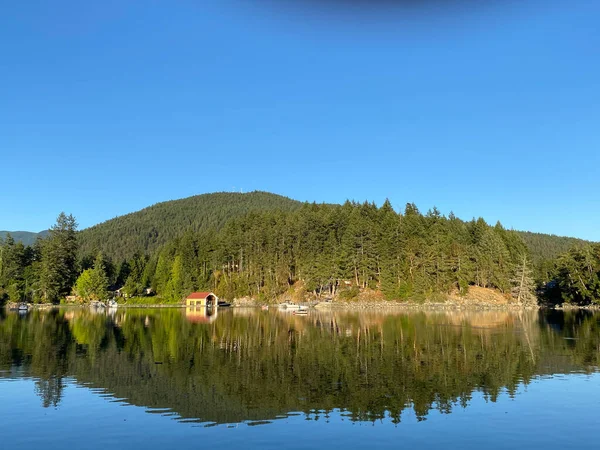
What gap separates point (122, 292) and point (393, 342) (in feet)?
426

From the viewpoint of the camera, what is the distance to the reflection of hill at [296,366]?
2290 cm

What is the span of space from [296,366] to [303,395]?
25.3 feet

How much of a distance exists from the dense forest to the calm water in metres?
74.8

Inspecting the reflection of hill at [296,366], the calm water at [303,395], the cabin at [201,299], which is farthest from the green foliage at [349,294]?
the calm water at [303,395]

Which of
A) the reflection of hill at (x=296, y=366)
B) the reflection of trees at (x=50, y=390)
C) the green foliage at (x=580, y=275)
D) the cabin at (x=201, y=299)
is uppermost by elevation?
the green foliage at (x=580, y=275)

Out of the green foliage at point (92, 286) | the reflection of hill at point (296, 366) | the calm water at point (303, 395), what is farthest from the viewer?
the green foliage at point (92, 286)

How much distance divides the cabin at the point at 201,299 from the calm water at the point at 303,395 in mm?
86437

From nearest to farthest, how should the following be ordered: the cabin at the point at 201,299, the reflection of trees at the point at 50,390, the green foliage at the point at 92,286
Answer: the reflection of trees at the point at 50,390 < the cabin at the point at 201,299 < the green foliage at the point at 92,286

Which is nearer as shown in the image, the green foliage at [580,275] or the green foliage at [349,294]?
the green foliage at [580,275]

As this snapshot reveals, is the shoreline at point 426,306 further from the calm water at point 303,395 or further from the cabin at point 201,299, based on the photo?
the calm water at point 303,395

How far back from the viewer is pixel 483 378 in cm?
2773

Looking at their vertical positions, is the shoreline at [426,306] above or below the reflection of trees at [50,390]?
above

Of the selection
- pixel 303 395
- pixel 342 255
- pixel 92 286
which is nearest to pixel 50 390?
pixel 303 395

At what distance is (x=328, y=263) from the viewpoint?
12281 centimetres
